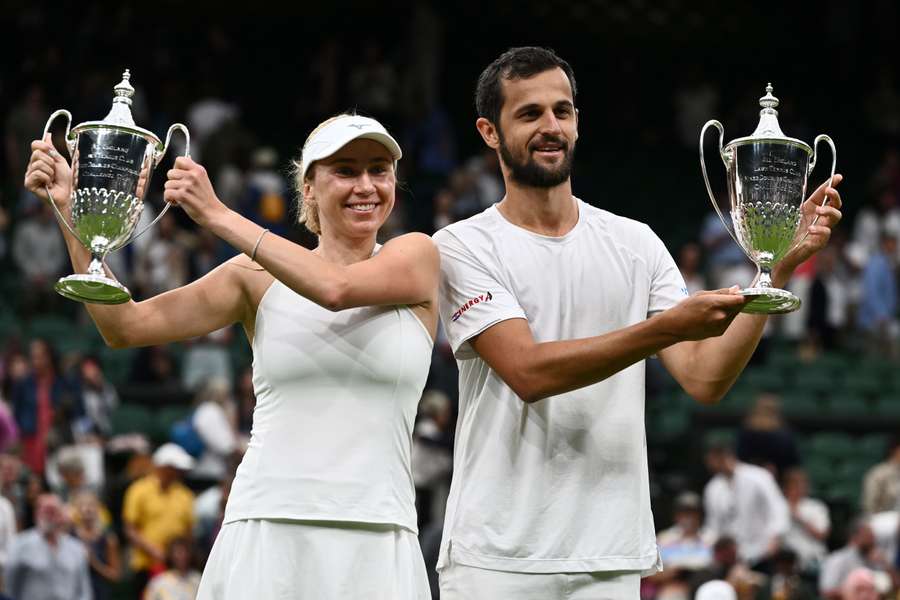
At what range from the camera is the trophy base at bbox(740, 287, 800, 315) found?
355 cm

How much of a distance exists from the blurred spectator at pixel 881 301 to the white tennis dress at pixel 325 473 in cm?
1220

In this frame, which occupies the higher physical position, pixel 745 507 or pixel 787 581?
pixel 745 507

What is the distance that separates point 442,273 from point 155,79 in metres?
13.3

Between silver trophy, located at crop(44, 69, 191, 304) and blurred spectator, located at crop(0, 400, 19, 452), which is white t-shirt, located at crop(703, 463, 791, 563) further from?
silver trophy, located at crop(44, 69, 191, 304)

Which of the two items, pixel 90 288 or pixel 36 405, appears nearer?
pixel 90 288

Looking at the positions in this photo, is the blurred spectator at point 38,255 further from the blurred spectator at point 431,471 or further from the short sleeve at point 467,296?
the short sleeve at point 467,296

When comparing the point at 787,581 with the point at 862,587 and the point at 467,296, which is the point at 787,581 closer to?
the point at 862,587

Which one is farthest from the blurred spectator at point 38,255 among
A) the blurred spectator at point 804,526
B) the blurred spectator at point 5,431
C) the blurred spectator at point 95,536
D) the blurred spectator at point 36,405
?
the blurred spectator at point 804,526

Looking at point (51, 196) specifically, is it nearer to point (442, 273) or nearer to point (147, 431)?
point (442, 273)

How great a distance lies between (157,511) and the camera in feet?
35.6

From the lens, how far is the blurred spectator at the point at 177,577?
382 inches

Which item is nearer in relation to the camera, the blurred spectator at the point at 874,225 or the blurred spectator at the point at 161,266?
the blurred spectator at the point at 161,266

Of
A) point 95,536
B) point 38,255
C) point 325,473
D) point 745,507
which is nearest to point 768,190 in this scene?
point 325,473

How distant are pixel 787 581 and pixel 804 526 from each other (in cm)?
177
